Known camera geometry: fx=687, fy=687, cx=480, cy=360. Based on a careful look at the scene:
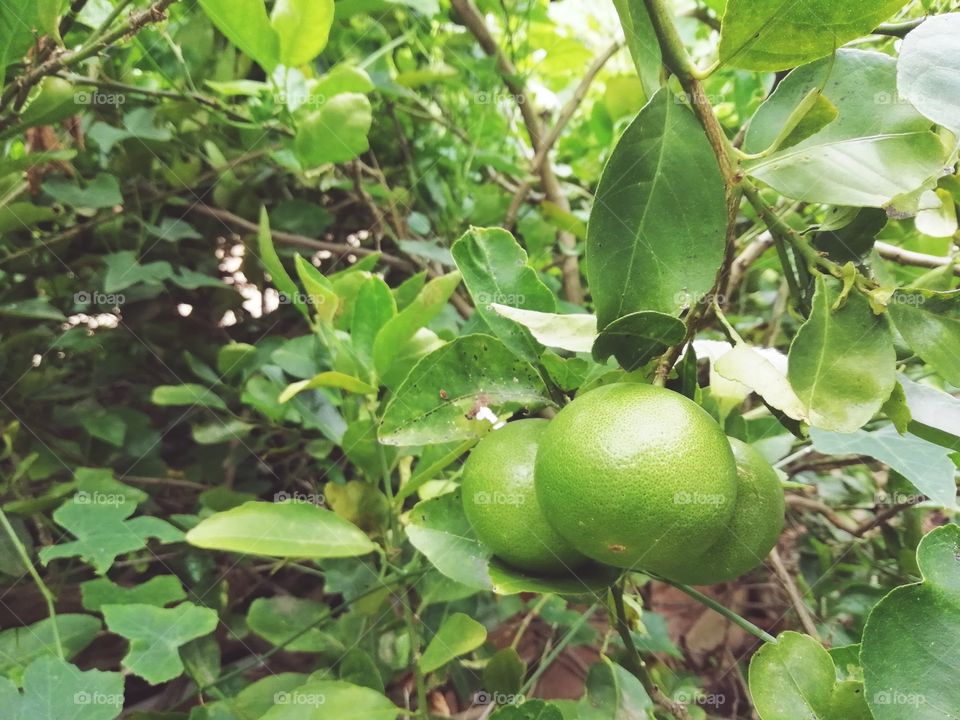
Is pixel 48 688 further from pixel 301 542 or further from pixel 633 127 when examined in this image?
pixel 633 127

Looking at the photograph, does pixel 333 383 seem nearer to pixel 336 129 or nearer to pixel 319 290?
pixel 319 290

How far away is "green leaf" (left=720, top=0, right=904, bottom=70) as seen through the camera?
0.40 metres

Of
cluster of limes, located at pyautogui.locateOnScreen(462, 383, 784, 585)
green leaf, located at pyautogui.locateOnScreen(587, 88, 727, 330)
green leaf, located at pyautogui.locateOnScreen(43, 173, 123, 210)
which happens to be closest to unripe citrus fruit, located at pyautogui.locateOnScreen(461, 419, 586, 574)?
cluster of limes, located at pyautogui.locateOnScreen(462, 383, 784, 585)

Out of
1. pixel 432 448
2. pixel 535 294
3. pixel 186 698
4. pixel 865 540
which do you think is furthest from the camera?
pixel 865 540

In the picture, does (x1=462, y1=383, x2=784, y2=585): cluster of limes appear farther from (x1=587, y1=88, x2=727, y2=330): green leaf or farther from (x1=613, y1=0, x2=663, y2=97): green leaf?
(x1=613, y1=0, x2=663, y2=97): green leaf

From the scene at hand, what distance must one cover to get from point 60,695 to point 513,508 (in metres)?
0.47

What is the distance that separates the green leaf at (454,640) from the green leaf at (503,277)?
10.4 inches

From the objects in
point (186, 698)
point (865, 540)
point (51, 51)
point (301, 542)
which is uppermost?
point (51, 51)

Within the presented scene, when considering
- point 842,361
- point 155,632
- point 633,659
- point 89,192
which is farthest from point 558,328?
point 89,192

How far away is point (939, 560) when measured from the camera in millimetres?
453

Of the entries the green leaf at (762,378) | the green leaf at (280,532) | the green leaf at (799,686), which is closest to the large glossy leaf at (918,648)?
the green leaf at (799,686)

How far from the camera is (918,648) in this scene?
44 centimetres

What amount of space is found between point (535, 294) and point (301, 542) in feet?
0.98

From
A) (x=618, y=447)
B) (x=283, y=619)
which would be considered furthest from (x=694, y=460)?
(x=283, y=619)
